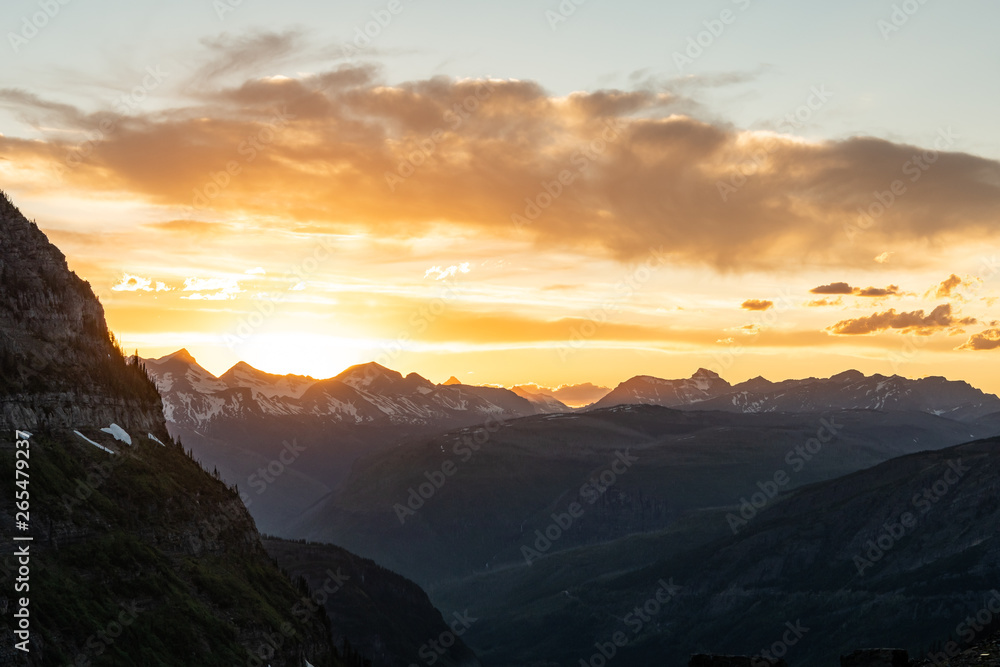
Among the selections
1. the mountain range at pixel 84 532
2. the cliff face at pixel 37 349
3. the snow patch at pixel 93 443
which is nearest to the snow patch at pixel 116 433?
the mountain range at pixel 84 532

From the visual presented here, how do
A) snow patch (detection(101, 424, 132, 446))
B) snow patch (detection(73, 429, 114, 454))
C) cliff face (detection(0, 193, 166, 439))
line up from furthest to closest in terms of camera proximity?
1. snow patch (detection(101, 424, 132, 446))
2. snow patch (detection(73, 429, 114, 454))
3. cliff face (detection(0, 193, 166, 439))

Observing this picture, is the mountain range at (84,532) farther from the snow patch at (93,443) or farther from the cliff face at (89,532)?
the snow patch at (93,443)

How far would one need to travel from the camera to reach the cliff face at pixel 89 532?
142 metres

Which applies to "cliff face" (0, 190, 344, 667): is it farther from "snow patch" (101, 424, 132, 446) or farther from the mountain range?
"snow patch" (101, 424, 132, 446)

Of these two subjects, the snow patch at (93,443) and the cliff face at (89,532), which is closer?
the cliff face at (89,532)

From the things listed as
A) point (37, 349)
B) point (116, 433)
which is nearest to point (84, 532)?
point (116, 433)

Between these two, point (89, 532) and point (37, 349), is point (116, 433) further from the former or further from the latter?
point (89, 532)

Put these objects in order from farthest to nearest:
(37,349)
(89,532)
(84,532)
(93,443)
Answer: (37,349), (93,443), (89,532), (84,532)

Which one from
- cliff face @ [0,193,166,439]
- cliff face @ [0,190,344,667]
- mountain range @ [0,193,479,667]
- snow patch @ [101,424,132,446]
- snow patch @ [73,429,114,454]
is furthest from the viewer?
snow patch @ [101,424,132,446]

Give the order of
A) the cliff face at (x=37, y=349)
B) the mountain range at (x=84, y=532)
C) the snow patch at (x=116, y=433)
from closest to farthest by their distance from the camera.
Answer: the mountain range at (x=84, y=532) < the cliff face at (x=37, y=349) < the snow patch at (x=116, y=433)

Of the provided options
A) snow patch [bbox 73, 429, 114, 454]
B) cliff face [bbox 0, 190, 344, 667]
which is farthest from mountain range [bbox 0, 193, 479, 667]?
snow patch [bbox 73, 429, 114, 454]

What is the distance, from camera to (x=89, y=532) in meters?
161

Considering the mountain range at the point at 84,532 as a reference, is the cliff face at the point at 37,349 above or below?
above

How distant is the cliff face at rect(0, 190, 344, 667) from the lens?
142 metres
